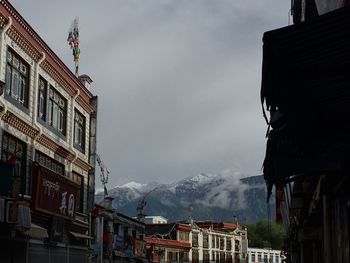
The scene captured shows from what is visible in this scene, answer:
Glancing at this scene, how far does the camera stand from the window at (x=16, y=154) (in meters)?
23.8

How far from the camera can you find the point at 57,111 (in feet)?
101

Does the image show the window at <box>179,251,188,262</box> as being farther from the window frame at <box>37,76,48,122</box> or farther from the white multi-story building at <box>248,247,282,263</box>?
the window frame at <box>37,76,48,122</box>

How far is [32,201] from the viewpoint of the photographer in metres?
24.5

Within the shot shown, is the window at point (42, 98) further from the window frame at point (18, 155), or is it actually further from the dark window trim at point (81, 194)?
the dark window trim at point (81, 194)

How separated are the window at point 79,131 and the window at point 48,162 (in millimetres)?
3095

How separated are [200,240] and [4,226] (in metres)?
82.9

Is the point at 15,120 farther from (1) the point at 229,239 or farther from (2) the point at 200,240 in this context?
(1) the point at 229,239

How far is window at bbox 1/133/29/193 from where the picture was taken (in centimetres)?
2377

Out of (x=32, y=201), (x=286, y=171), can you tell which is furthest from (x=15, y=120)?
(x=286, y=171)

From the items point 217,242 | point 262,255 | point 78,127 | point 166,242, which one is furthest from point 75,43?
point 262,255

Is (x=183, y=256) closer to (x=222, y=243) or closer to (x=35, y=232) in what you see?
(x=222, y=243)

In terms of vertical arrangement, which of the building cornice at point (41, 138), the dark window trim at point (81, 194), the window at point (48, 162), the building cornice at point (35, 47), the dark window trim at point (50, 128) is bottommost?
the dark window trim at point (81, 194)

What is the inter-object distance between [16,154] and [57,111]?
6018 millimetres

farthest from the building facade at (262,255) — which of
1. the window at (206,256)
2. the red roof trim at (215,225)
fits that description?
the window at (206,256)
